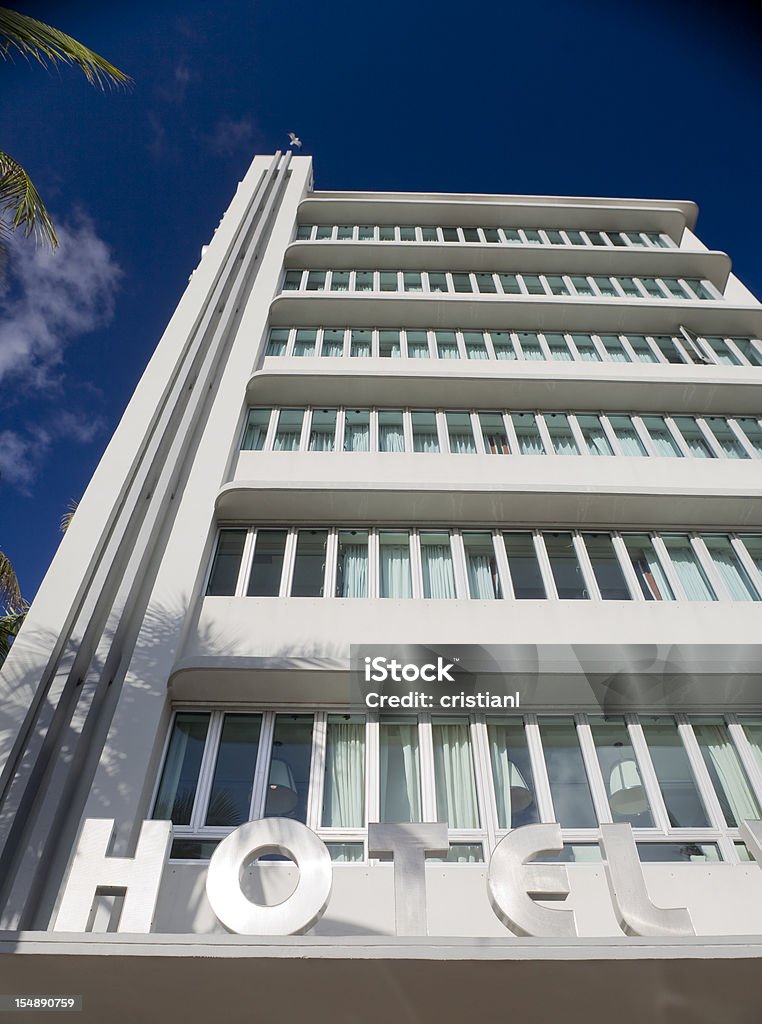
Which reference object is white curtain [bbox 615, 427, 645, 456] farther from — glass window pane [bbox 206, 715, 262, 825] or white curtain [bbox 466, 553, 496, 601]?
glass window pane [bbox 206, 715, 262, 825]

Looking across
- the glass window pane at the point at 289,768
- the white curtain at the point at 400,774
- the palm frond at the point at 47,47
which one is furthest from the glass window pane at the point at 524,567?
the palm frond at the point at 47,47

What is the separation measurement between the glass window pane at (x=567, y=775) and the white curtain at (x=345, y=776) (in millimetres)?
2607

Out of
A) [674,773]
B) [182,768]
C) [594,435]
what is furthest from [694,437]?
[182,768]

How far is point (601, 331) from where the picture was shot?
18781 mm

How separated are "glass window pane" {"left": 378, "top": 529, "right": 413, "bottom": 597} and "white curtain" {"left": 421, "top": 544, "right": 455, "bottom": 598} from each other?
31 cm

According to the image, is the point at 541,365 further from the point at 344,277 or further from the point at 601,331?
the point at 344,277

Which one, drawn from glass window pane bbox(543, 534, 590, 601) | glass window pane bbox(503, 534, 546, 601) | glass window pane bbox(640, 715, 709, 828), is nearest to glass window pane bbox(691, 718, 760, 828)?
glass window pane bbox(640, 715, 709, 828)

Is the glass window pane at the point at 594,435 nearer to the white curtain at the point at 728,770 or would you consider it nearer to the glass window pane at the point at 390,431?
the glass window pane at the point at 390,431

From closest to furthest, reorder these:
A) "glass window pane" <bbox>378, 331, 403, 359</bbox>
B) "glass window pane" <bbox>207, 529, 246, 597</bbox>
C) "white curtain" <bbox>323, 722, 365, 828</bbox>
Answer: "white curtain" <bbox>323, 722, 365, 828</bbox> < "glass window pane" <bbox>207, 529, 246, 597</bbox> < "glass window pane" <bbox>378, 331, 403, 359</bbox>

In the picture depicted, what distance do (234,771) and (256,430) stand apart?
8051 mm

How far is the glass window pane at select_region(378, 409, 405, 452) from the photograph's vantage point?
606 inches

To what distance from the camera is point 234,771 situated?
934cm

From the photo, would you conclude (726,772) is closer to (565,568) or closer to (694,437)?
(565,568)

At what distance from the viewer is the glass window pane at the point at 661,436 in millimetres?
15367
